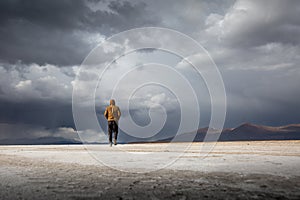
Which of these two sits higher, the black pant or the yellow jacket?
the yellow jacket

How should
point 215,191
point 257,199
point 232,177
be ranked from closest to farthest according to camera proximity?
point 257,199, point 215,191, point 232,177

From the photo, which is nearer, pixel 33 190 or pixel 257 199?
pixel 257 199

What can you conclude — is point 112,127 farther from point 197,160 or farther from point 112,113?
point 197,160

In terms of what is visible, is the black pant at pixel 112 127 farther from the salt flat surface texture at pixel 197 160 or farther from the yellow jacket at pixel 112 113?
the salt flat surface texture at pixel 197 160

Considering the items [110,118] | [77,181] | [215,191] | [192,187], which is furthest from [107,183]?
[110,118]

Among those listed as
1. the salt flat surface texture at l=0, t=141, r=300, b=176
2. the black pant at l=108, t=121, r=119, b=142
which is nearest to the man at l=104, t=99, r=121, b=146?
the black pant at l=108, t=121, r=119, b=142

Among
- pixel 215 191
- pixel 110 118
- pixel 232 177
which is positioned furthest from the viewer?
pixel 110 118

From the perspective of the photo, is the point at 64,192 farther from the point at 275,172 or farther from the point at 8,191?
the point at 275,172

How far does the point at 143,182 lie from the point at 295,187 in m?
Answer: 1.77

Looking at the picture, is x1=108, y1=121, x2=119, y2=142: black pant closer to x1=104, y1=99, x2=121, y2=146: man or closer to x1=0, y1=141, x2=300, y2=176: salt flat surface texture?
x1=104, y1=99, x2=121, y2=146: man

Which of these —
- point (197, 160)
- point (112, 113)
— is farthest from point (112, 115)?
point (197, 160)

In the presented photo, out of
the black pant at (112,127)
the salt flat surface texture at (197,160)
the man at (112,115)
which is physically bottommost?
the salt flat surface texture at (197,160)

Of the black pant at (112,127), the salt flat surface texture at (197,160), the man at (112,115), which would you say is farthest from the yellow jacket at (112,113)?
the salt flat surface texture at (197,160)

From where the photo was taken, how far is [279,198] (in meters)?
2.62
